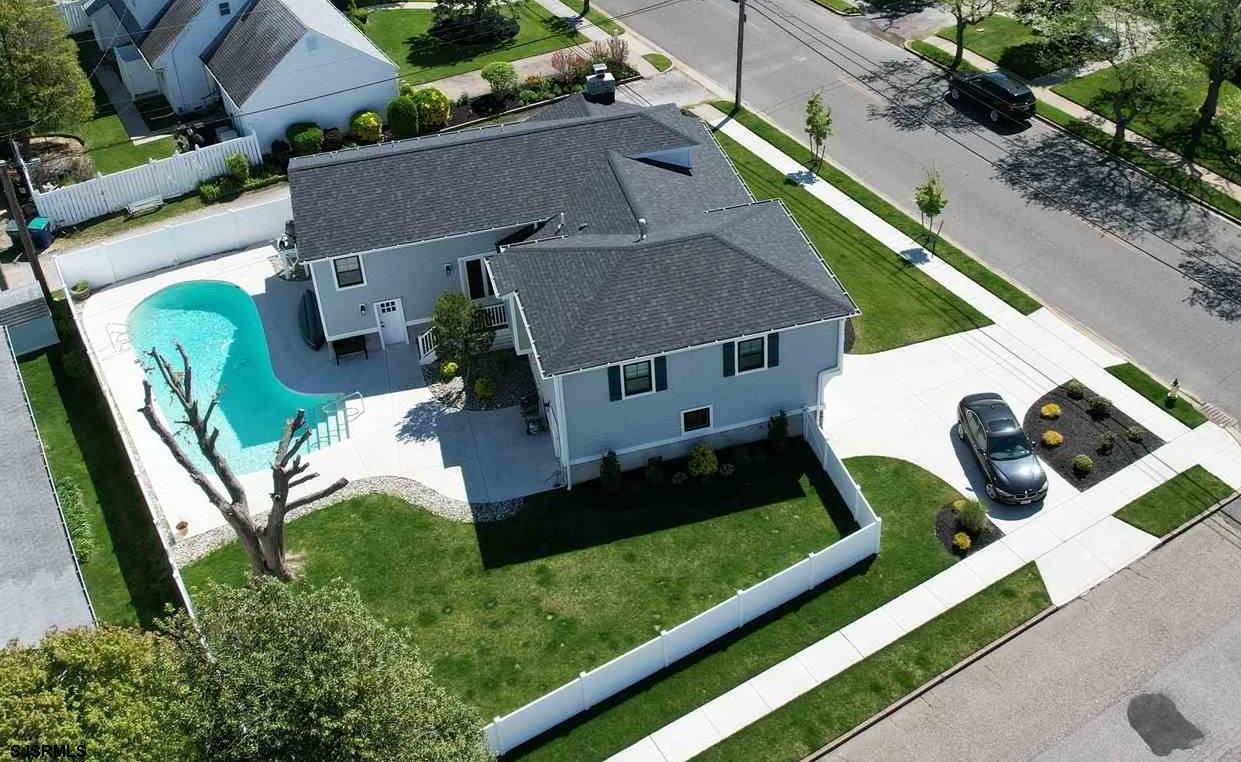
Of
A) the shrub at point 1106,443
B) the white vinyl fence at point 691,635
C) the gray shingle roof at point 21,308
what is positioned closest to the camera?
the white vinyl fence at point 691,635

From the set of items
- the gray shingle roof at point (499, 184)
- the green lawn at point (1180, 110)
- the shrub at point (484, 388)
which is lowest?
the shrub at point (484, 388)

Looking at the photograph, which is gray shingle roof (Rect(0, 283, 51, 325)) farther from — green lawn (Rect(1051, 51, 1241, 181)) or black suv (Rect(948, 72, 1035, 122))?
green lawn (Rect(1051, 51, 1241, 181))

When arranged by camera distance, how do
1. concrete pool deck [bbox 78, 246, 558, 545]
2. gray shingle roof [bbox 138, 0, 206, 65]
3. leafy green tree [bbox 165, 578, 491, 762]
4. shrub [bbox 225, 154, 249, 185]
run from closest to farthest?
leafy green tree [bbox 165, 578, 491, 762], concrete pool deck [bbox 78, 246, 558, 545], shrub [bbox 225, 154, 249, 185], gray shingle roof [bbox 138, 0, 206, 65]

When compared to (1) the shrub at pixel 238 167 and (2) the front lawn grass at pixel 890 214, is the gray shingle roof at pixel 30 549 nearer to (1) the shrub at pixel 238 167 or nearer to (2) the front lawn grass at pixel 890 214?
(1) the shrub at pixel 238 167

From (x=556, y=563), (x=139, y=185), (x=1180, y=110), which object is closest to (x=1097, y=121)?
(x=1180, y=110)

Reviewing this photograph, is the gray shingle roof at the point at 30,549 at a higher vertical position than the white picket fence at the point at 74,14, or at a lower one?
lower

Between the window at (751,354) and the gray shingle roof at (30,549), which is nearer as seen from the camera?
the gray shingle roof at (30,549)

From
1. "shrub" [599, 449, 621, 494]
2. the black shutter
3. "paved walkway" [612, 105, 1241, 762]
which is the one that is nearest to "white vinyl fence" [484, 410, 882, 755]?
"paved walkway" [612, 105, 1241, 762]

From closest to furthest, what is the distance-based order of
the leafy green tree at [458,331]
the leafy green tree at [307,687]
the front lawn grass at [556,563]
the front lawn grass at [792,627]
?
the leafy green tree at [307,687], the front lawn grass at [792,627], the front lawn grass at [556,563], the leafy green tree at [458,331]

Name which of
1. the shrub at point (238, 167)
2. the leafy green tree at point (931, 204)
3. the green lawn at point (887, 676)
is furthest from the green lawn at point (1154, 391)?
the shrub at point (238, 167)
